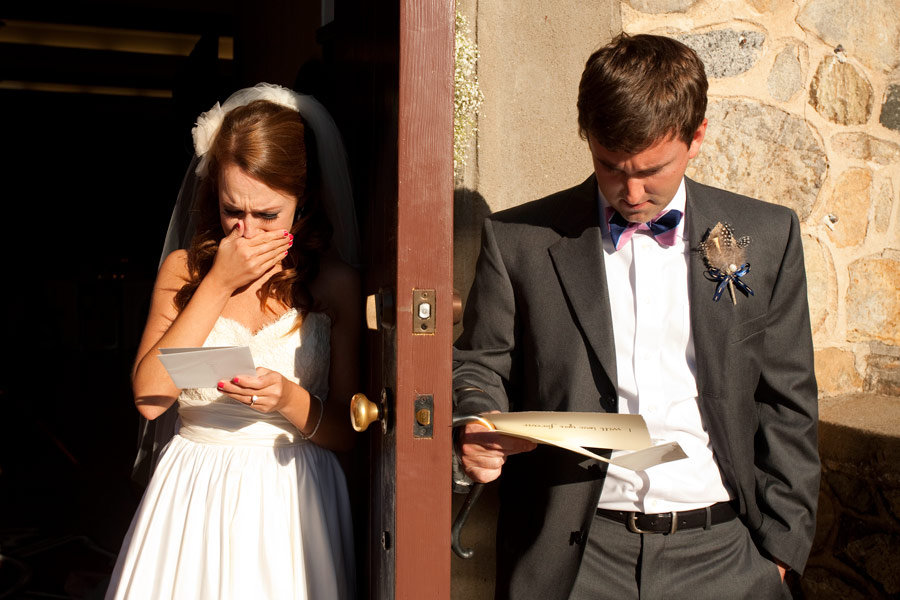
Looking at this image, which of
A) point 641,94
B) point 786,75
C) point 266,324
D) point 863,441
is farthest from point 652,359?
point 786,75

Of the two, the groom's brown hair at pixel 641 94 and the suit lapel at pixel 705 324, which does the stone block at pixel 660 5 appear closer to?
the groom's brown hair at pixel 641 94

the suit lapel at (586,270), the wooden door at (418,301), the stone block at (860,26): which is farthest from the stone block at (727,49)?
the wooden door at (418,301)

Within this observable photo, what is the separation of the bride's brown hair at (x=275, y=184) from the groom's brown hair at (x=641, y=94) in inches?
31.7

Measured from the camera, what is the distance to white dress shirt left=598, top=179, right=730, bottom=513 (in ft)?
5.96

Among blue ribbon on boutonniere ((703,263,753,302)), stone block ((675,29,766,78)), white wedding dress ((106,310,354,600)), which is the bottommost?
white wedding dress ((106,310,354,600))

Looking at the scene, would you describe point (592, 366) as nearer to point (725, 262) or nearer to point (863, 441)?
point (725, 262)

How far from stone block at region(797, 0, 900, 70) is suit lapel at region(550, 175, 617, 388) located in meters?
1.53

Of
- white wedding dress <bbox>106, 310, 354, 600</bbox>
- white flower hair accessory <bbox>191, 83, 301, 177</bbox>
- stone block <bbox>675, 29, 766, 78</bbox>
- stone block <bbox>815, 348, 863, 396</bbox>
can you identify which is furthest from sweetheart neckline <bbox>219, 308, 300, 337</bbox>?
stone block <bbox>815, 348, 863, 396</bbox>

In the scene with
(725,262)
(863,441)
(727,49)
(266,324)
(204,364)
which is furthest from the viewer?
(727,49)

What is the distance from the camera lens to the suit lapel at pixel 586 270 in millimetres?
1814

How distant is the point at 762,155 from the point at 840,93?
1.51ft

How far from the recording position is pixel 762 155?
283cm

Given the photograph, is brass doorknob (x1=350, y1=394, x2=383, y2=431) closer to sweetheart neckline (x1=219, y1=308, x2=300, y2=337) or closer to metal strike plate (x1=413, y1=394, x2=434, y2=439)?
metal strike plate (x1=413, y1=394, x2=434, y2=439)

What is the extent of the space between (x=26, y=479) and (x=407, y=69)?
5.61 metres
